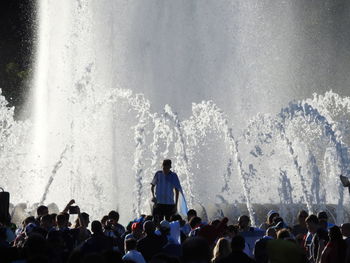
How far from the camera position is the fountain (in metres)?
26.0

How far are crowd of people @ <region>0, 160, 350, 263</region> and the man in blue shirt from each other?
1.08m

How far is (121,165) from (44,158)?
3152 mm

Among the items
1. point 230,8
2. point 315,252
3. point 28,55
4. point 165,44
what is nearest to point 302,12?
point 28,55

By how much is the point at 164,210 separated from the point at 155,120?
Answer: 14.2 metres

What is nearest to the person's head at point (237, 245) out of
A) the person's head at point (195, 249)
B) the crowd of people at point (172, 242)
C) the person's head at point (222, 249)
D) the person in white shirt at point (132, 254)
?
the crowd of people at point (172, 242)

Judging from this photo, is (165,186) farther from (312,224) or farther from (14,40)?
(14,40)

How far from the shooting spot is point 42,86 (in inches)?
1339

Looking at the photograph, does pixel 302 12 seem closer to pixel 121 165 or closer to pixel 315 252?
pixel 121 165

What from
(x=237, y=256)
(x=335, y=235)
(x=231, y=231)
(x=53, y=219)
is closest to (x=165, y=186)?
(x=53, y=219)

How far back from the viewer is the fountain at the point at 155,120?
2597 centimetres

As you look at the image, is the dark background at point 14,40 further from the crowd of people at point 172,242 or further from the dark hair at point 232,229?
the dark hair at point 232,229

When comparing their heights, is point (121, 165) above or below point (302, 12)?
below

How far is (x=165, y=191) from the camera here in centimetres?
1468

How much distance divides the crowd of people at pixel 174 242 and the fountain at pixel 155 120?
899cm
